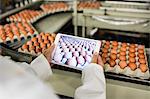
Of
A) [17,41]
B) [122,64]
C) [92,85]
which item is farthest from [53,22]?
[92,85]

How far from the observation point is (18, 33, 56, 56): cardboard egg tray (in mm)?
1615

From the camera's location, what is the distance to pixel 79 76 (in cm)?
137

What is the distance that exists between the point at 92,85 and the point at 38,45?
790 mm

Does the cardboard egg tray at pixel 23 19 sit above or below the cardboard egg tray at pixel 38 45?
above

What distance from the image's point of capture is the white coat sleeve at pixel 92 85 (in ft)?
3.18

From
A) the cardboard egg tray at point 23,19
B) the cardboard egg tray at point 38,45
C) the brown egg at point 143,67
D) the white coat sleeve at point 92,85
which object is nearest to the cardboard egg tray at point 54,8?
the cardboard egg tray at point 23,19

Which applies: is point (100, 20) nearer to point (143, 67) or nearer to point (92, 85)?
point (143, 67)

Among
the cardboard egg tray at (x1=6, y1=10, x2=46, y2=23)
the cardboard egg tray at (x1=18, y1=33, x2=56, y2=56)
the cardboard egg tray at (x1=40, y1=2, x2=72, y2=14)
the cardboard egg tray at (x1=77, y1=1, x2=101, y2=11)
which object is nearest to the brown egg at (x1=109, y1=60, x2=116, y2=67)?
the cardboard egg tray at (x1=18, y1=33, x2=56, y2=56)

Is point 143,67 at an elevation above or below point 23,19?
below

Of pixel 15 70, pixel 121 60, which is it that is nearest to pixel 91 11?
pixel 121 60

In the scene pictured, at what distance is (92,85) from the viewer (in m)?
1.00

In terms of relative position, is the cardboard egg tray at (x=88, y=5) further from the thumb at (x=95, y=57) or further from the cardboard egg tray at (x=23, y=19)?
the thumb at (x=95, y=57)

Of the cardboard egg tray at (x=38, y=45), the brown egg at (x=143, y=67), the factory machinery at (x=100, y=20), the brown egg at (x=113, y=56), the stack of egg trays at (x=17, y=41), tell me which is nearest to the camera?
the brown egg at (x=143, y=67)

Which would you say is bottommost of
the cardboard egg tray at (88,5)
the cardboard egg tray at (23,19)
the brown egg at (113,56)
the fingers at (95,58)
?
the brown egg at (113,56)
